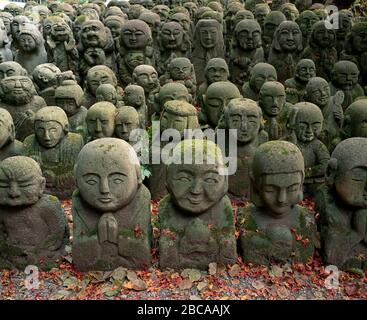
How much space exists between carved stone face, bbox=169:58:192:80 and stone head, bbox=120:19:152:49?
1553mm

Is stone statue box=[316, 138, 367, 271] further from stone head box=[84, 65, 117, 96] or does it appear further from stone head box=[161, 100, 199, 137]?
stone head box=[84, 65, 117, 96]

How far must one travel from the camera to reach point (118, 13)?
1332 cm

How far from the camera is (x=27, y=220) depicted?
4.75 meters

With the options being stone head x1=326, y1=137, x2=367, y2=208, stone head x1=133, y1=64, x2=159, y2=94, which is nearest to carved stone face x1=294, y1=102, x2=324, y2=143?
stone head x1=326, y1=137, x2=367, y2=208

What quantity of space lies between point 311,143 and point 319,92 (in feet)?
5.68

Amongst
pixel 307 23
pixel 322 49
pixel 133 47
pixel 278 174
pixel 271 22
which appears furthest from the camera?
pixel 271 22

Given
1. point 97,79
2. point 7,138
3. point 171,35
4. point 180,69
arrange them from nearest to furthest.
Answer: point 7,138 < point 97,79 < point 180,69 < point 171,35

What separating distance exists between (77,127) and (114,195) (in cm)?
356

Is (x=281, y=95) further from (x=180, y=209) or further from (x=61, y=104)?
(x=61, y=104)

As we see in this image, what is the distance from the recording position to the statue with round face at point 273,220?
15.2 ft

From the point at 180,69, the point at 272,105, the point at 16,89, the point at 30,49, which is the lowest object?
the point at 272,105

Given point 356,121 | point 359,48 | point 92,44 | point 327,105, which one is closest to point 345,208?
point 356,121

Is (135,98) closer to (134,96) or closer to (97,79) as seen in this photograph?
(134,96)
